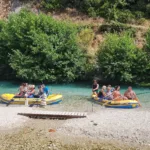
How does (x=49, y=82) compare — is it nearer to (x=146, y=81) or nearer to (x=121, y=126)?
(x=146, y=81)

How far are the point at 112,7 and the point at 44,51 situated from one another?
1474 cm

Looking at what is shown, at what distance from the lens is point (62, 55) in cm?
2914

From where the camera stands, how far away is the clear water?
70.8 feet

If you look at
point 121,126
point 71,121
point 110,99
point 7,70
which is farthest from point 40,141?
point 7,70

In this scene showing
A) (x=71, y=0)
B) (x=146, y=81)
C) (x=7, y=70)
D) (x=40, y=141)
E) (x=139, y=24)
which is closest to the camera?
(x=40, y=141)

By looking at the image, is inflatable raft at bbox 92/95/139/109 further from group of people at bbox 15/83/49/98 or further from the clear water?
group of people at bbox 15/83/49/98

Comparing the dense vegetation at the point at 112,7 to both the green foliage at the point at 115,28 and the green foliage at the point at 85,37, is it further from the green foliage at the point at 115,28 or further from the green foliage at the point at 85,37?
the green foliage at the point at 85,37

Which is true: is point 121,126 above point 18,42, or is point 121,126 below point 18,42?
below

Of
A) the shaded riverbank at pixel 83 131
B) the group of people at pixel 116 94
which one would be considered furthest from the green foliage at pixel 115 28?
the shaded riverbank at pixel 83 131

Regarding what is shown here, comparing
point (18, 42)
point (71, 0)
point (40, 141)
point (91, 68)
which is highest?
point (71, 0)

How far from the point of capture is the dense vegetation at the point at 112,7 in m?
38.1

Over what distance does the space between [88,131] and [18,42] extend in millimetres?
17521

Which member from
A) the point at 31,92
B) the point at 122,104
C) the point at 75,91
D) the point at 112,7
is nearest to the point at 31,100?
the point at 31,92

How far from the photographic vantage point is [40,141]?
13875 mm
